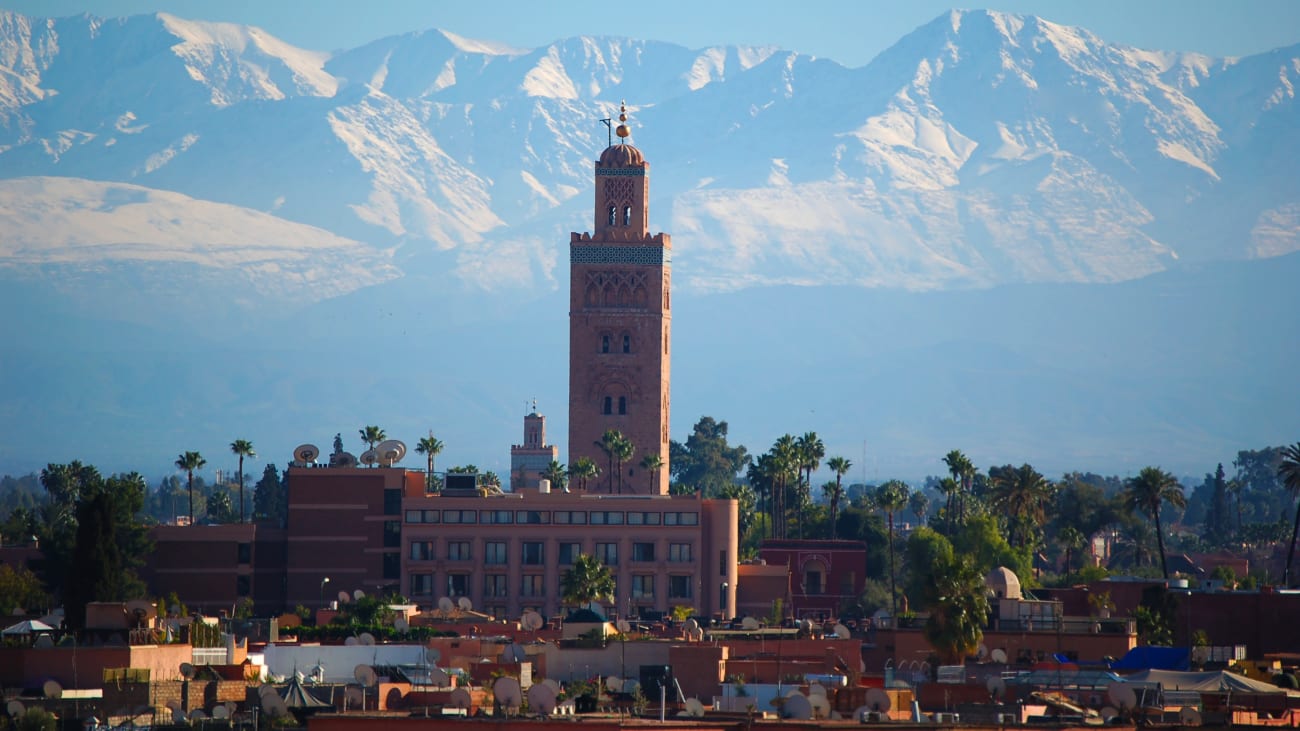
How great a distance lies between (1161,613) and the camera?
109625mm

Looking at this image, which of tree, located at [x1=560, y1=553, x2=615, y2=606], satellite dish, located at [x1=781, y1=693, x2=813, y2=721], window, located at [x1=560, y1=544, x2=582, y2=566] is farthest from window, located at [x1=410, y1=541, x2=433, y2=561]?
satellite dish, located at [x1=781, y1=693, x2=813, y2=721]

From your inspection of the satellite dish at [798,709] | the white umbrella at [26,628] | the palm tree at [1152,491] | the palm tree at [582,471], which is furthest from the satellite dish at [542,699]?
the palm tree at [582,471]

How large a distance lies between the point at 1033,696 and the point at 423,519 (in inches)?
3014

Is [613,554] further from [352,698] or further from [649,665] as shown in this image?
[352,698]

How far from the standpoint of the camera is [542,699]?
181 ft

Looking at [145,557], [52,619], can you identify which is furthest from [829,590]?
[52,619]

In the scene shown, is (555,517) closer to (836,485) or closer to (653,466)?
(653,466)

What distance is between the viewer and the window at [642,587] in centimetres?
13925

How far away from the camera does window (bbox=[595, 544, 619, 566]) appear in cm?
14038

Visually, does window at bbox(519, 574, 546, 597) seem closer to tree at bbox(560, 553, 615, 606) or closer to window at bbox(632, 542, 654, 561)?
window at bbox(632, 542, 654, 561)

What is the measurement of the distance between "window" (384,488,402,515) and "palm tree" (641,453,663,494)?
2668cm

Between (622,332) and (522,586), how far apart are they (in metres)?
31.6

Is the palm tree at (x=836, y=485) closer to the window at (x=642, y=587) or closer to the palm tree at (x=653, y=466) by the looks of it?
the palm tree at (x=653, y=466)

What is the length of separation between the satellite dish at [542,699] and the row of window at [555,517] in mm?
84655
